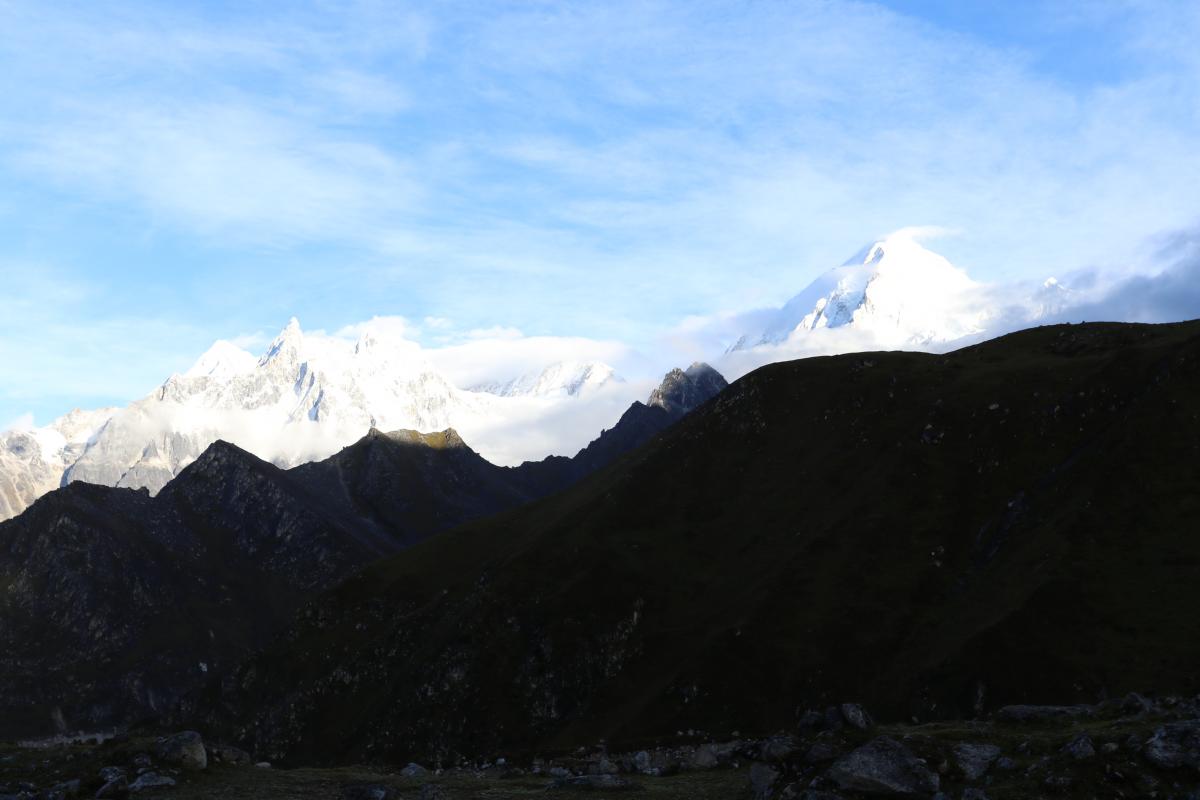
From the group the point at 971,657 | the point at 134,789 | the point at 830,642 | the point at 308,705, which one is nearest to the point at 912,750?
the point at 134,789

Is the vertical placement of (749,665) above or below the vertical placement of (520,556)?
below

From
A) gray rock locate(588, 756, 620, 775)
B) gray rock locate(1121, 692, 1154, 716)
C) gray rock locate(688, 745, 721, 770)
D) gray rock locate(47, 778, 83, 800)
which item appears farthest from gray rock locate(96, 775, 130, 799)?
gray rock locate(1121, 692, 1154, 716)

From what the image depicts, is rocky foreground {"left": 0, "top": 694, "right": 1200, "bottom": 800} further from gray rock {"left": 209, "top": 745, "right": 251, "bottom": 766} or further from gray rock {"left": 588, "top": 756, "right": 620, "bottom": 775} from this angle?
gray rock {"left": 588, "top": 756, "right": 620, "bottom": 775}

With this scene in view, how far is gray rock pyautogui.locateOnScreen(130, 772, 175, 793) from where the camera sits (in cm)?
4581

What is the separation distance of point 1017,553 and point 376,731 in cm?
9699

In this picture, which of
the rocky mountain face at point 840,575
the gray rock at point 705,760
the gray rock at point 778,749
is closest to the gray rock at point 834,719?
the gray rock at point 778,749

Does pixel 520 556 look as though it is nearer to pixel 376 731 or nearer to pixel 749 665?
pixel 376 731

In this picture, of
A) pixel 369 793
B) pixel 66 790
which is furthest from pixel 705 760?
pixel 66 790

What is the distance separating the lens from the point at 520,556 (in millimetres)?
173625

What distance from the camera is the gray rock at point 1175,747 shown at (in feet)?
111

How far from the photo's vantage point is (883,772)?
3634 cm

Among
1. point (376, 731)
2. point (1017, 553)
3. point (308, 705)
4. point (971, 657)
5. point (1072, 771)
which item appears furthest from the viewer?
point (308, 705)

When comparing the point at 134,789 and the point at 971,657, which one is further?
the point at 971,657

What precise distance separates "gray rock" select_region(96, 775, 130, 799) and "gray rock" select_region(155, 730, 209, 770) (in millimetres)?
3706
